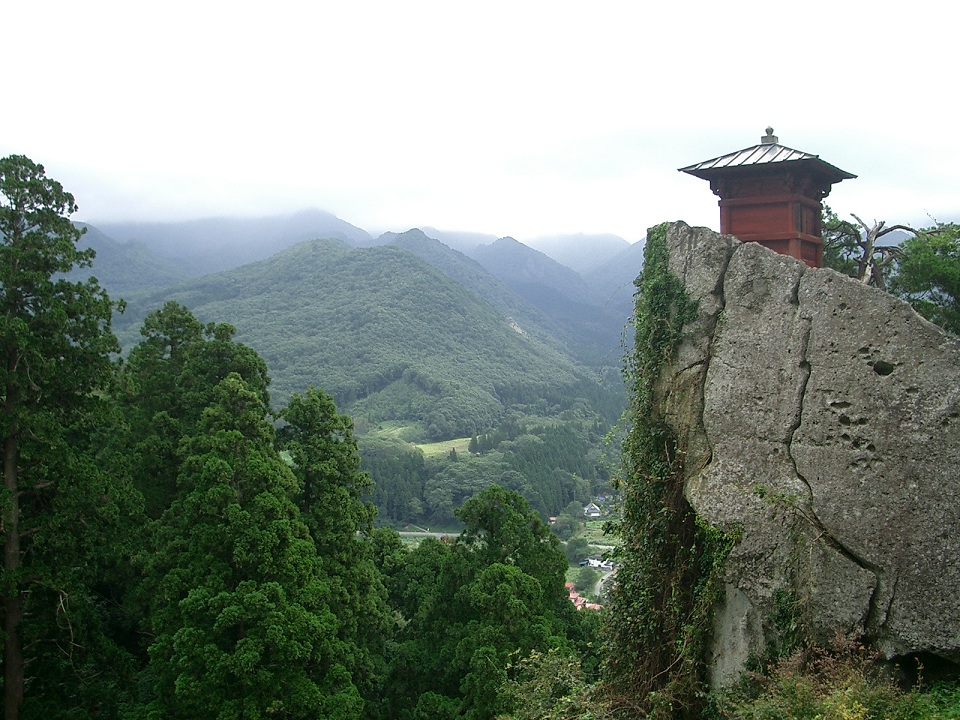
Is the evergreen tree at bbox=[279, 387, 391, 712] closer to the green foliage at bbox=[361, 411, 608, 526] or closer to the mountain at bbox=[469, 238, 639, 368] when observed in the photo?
the green foliage at bbox=[361, 411, 608, 526]

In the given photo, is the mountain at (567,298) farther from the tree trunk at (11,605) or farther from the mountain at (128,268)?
the tree trunk at (11,605)

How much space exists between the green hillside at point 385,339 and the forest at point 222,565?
7199 cm

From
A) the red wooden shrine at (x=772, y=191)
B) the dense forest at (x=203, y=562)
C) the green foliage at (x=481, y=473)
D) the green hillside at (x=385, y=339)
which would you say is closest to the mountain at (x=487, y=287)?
the green hillside at (x=385, y=339)

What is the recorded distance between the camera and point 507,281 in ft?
Answer: 605

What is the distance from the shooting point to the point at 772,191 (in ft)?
33.0

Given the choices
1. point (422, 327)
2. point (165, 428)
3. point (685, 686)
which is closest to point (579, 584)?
point (165, 428)

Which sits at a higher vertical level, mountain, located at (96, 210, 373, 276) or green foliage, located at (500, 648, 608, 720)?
mountain, located at (96, 210, 373, 276)

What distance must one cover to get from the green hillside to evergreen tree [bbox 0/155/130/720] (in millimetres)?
74949

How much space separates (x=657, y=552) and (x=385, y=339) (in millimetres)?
103231

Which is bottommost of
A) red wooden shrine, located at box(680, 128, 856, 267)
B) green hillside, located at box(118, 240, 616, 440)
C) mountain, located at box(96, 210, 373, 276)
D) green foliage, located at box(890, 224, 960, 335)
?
green hillside, located at box(118, 240, 616, 440)

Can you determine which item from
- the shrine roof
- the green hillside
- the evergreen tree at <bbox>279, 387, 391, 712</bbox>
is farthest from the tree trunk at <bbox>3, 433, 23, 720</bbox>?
the green hillside

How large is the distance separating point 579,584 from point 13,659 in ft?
110

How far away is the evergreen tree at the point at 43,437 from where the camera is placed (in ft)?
38.9

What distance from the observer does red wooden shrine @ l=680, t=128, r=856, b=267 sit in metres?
9.86
